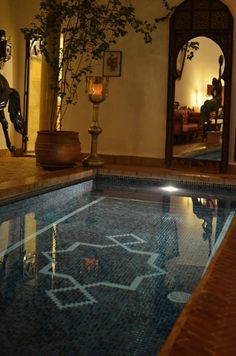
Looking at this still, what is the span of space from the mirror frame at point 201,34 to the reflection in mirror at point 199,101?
6 centimetres

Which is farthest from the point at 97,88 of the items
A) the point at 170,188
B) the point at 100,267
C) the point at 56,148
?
the point at 100,267

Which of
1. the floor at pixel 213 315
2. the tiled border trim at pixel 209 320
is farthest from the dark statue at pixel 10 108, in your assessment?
the tiled border trim at pixel 209 320

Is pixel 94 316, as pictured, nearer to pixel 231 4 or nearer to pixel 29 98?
pixel 231 4

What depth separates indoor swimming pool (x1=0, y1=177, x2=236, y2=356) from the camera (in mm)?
1846

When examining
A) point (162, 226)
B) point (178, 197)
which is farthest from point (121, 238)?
point (178, 197)

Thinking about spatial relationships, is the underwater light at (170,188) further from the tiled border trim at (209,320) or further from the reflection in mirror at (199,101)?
the tiled border trim at (209,320)

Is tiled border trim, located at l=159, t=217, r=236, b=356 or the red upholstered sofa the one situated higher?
the red upholstered sofa

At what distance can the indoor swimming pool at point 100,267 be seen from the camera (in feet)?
6.06

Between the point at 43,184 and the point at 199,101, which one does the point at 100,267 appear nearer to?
the point at 43,184

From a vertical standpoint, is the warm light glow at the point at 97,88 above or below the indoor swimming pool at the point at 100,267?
above

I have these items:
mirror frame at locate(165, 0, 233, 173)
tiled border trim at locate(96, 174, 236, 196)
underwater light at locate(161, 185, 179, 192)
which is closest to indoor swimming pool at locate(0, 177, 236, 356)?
underwater light at locate(161, 185, 179, 192)

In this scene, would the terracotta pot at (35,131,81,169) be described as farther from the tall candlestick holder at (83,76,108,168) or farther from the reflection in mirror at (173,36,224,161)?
the reflection in mirror at (173,36,224,161)

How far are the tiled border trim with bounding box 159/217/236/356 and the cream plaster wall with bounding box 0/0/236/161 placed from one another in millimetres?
4503

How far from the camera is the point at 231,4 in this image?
650cm
